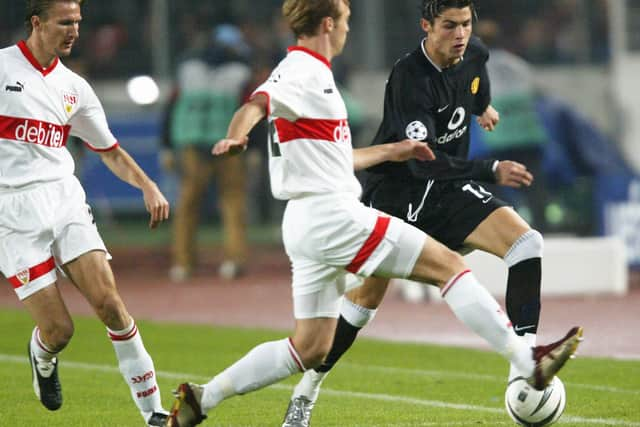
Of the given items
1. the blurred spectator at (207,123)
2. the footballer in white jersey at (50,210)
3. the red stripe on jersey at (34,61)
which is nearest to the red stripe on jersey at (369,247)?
the footballer in white jersey at (50,210)

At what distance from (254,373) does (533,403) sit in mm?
1368

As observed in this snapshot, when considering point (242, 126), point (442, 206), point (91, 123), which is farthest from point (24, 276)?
point (442, 206)

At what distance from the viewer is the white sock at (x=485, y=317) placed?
691cm

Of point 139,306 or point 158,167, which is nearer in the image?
point 139,306

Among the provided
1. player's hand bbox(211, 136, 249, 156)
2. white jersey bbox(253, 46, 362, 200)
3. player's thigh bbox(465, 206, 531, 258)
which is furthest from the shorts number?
player's hand bbox(211, 136, 249, 156)

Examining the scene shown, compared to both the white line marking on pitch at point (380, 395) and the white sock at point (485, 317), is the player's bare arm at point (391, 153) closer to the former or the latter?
the white sock at point (485, 317)

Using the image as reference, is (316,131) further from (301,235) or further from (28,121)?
(28,121)

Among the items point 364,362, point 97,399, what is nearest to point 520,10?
point 364,362

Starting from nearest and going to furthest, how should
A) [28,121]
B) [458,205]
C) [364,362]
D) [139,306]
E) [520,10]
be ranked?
[28,121], [458,205], [364,362], [139,306], [520,10]

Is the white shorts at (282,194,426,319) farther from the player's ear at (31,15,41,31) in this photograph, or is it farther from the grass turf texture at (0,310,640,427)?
the player's ear at (31,15,41,31)

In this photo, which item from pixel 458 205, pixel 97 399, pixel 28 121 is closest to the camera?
pixel 28 121

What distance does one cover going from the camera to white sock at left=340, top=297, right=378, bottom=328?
8.10m

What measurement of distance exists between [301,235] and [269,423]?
1593 mm

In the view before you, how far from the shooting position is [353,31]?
2183 centimetres
